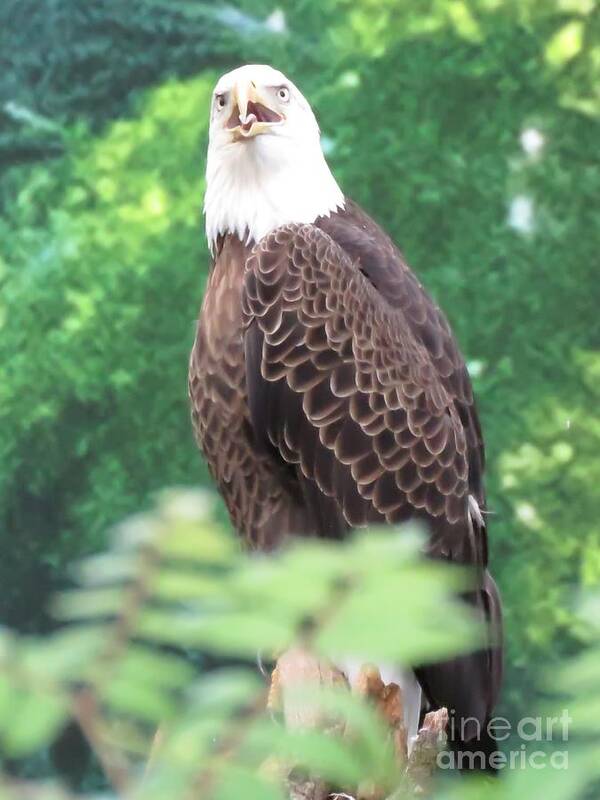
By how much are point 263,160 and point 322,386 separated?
446mm

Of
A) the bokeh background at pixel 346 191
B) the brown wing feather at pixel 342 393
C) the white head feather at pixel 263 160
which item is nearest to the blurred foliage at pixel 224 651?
the brown wing feather at pixel 342 393

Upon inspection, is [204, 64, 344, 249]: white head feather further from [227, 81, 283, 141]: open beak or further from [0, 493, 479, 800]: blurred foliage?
[0, 493, 479, 800]: blurred foliage

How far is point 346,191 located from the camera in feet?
11.1

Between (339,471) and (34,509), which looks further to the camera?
(34,509)

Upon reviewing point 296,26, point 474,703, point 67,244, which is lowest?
point 474,703

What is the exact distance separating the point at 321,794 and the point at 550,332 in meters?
1.81

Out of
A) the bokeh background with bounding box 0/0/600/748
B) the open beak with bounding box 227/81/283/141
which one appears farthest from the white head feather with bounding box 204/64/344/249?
the bokeh background with bounding box 0/0/600/748

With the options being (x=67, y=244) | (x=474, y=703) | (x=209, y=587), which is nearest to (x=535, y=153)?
(x=67, y=244)

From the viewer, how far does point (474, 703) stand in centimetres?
214

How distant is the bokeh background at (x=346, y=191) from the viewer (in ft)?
11.0

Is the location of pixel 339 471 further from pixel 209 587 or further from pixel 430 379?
pixel 209 587

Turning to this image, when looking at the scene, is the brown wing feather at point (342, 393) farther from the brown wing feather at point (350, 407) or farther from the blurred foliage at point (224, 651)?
the blurred foliage at point (224, 651)

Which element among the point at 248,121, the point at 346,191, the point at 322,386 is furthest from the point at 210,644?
the point at 346,191

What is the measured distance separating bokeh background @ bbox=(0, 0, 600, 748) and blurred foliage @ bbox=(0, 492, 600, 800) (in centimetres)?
288
